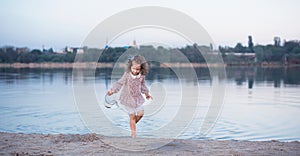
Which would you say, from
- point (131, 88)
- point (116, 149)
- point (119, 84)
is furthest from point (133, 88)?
point (116, 149)

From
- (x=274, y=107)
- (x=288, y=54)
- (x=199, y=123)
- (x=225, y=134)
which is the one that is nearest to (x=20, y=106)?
(x=199, y=123)

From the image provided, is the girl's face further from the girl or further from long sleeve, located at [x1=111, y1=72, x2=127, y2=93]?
long sleeve, located at [x1=111, y1=72, x2=127, y2=93]

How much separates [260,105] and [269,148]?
748 centimetres

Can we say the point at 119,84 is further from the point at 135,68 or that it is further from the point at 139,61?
the point at 139,61

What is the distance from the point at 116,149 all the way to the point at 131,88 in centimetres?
109

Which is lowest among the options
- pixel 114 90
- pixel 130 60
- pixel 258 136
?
pixel 258 136

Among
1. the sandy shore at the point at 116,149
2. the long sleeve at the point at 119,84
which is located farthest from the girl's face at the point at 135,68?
the sandy shore at the point at 116,149

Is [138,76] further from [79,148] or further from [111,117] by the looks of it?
[111,117]

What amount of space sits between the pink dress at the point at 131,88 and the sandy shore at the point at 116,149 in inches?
22.4

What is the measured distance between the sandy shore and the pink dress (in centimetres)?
57

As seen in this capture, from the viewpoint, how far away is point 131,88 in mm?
6266

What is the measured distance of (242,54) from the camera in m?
84.2

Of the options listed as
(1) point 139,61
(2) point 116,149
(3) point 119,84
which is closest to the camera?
(2) point 116,149

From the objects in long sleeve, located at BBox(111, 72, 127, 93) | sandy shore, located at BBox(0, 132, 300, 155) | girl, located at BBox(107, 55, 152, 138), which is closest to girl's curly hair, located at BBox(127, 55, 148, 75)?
girl, located at BBox(107, 55, 152, 138)
